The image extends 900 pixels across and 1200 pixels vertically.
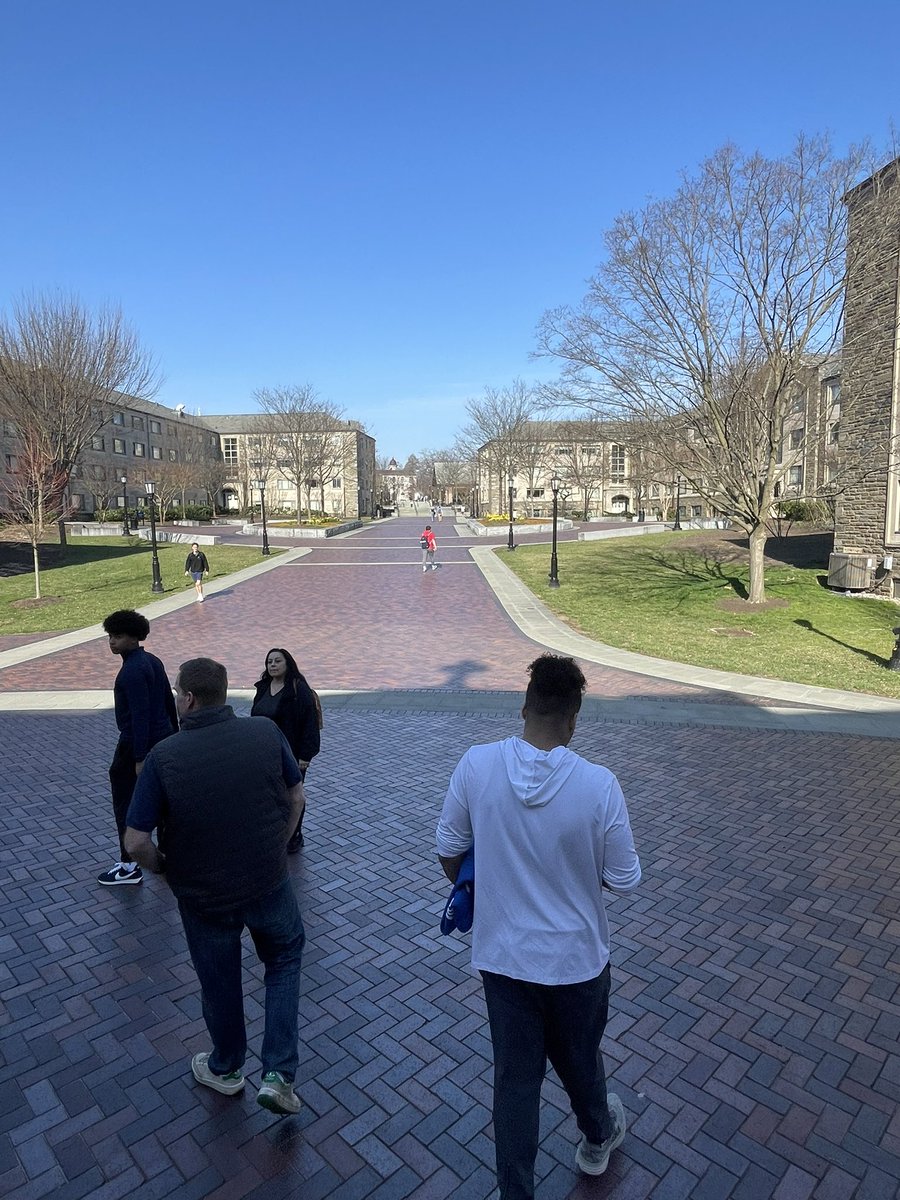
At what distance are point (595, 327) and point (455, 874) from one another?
699 inches

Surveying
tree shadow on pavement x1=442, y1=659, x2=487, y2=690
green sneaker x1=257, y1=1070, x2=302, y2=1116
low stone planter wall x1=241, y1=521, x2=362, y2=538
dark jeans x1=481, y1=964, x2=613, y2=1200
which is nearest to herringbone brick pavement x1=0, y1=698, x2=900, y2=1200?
green sneaker x1=257, y1=1070, x2=302, y2=1116

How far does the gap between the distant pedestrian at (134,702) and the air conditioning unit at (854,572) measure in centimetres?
1937

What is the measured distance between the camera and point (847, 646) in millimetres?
14570

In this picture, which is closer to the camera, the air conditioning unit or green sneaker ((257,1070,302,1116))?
green sneaker ((257,1070,302,1116))

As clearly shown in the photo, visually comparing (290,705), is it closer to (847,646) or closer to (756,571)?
(847,646)

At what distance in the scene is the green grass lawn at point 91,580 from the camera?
749 inches

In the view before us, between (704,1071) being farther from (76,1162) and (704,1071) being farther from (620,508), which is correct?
(620,508)

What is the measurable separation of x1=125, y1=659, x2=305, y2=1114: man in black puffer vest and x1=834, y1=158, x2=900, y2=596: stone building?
17.4 metres

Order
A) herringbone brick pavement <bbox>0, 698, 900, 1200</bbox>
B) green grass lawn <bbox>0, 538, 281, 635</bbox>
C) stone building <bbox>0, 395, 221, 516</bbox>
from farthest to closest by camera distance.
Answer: stone building <bbox>0, 395, 221, 516</bbox> < green grass lawn <bbox>0, 538, 281, 635</bbox> < herringbone brick pavement <bbox>0, 698, 900, 1200</bbox>

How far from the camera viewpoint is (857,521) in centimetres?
2031

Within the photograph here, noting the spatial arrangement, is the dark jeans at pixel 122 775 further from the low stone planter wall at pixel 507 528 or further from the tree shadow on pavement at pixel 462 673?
the low stone planter wall at pixel 507 528

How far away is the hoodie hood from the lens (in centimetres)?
226

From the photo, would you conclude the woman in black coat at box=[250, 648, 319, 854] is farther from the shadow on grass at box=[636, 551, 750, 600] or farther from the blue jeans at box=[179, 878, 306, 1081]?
the shadow on grass at box=[636, 551, 750, 600]

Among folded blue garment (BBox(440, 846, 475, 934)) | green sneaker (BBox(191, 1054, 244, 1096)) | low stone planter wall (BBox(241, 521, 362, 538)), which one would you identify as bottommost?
green sneaker (BBox(191, 1054, 244, 1096))
